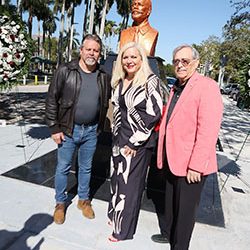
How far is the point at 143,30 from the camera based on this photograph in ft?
14.6

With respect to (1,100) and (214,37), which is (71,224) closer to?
(1,100)

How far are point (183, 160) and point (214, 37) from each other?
5470cm

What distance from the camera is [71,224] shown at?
2.76 metres

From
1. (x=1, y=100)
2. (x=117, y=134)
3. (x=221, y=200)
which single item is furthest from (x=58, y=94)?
(x=1, y=100)

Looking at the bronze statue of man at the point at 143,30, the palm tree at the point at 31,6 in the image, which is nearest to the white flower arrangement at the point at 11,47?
the bronze statue of man at the point at 143,30

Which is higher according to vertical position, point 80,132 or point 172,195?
point 80,132

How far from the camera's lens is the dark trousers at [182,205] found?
7.09ft

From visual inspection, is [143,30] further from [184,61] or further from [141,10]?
[184,61]

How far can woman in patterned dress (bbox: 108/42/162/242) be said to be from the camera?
234 centimetres

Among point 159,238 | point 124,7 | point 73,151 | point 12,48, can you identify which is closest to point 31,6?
point 124,7

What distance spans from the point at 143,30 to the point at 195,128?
114 inches

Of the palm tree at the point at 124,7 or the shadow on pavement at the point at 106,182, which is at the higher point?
the palm tree at the point at 124,7

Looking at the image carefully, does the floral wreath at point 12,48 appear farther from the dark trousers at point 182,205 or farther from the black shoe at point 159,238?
the black shoe at point 159,238

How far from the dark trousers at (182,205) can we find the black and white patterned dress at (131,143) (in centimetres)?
30
